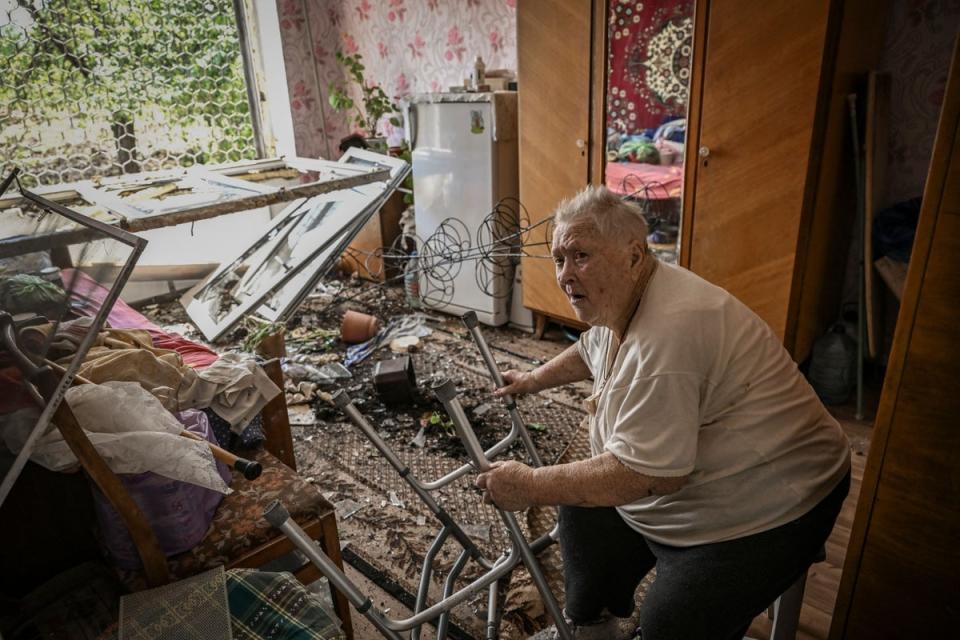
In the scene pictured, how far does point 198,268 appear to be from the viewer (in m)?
4.57

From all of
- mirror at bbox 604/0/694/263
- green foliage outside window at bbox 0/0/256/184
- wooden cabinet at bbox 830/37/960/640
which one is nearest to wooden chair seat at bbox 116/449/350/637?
wooden cabinet at bbox 830/37/960/640

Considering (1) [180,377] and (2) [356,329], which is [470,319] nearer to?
(1) [180,377]

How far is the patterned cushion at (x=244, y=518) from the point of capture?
1.24 m

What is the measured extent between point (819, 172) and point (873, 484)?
5.26 feet

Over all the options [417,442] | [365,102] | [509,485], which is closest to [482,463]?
[509,485]

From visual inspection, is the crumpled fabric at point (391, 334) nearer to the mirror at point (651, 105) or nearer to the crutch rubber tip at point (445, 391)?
the mirror at point (651, 105)

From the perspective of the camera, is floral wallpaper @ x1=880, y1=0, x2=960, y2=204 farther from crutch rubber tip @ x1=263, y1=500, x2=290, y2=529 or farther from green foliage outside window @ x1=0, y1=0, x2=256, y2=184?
green foliage outside window @ x1=0, y1=0, x2=256, y2=184

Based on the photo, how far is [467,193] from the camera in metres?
3.54

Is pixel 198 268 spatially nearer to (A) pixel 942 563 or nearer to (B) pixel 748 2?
(B) pixel 748 2

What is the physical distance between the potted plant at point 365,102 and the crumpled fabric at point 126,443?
A: 10.6 ft

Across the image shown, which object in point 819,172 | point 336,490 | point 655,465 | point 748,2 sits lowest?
point 336,490

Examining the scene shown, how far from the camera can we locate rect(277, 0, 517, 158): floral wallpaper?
3.88m

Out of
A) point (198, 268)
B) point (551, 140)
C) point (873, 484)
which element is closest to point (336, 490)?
point (873, 484)

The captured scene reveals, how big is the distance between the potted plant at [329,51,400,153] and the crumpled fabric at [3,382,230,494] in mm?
3245
